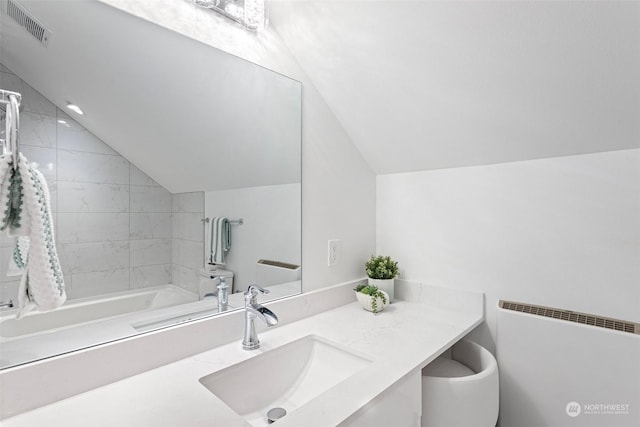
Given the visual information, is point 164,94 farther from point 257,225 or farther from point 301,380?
point 301,380

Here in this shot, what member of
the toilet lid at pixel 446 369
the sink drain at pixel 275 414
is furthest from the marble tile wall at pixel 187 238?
the toilet lid at pixel 446 369

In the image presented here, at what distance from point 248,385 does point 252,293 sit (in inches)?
10.9

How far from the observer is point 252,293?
3.47 ft

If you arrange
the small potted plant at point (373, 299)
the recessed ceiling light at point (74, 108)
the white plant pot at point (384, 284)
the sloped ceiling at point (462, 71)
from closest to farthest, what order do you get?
1. the recessed ceiling light at point (74, 108)
2. the sloped ceiling at point (462, 71)
3. the small potted plant at point (373, 299)
4. the white plant pot at point (384, 284)

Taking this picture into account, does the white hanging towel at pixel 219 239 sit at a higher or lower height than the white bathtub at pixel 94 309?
higher

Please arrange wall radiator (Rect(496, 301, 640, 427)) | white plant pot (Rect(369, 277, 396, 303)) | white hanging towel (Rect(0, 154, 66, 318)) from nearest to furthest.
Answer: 1. white hanging towel (Rect(0, 154, 66, 318))
2. wall radiator (Rect(496, 301, 640, 427))
3. white plant pot (Rect(369, 277, 396, 303))

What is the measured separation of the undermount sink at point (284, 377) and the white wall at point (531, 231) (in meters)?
0.70

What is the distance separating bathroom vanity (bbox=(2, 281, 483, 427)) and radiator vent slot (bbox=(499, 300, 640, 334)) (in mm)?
142

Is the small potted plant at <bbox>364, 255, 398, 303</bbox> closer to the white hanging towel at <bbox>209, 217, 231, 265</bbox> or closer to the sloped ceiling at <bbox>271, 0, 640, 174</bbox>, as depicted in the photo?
the sloped ceiling at <bbox>271, 0, 640, 174</bbox>

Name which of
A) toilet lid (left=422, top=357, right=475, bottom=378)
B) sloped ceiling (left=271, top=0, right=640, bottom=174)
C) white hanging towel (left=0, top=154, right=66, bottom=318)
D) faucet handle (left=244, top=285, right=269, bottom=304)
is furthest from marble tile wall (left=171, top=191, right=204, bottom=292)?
toilet lid (left=422, top=357, right=475, bottom=378)

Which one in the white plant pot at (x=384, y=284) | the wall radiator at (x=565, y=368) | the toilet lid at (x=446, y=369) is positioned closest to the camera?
the wall radiator at (x=565, y=368)

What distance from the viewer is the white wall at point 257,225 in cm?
112

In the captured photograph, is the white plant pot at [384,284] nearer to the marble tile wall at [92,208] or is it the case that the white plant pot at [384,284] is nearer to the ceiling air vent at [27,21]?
the marble tile wall at [92,208]

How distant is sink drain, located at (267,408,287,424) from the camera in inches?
34.7
